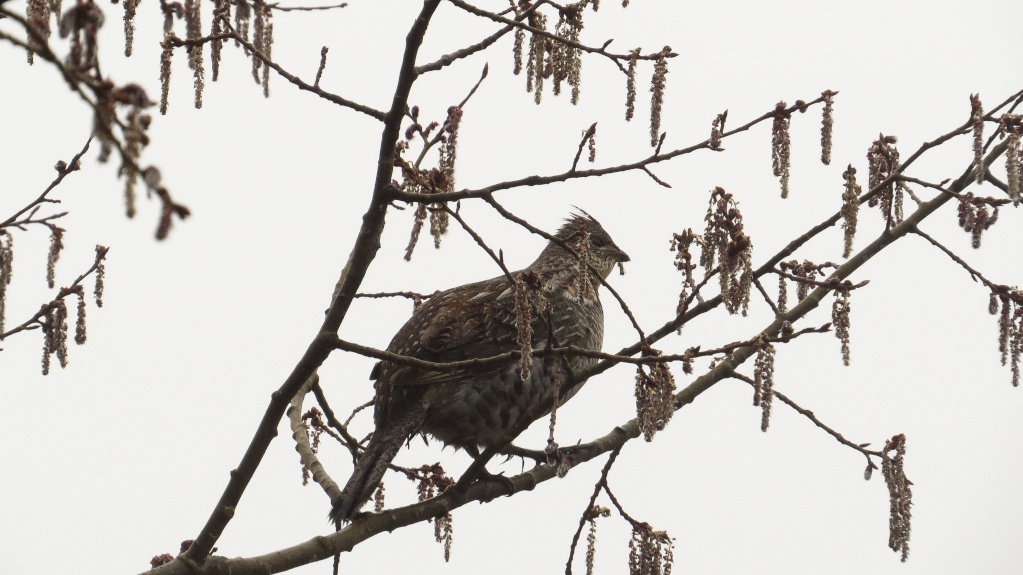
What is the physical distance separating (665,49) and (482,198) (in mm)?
949

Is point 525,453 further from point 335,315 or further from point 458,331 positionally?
point 335,315

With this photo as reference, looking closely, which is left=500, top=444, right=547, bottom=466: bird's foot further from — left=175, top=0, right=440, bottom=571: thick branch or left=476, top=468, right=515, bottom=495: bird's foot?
left=175, top=0, right=440, bottom=571: thick branch

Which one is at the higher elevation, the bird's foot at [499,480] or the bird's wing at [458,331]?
the bird's wing at [458,331]

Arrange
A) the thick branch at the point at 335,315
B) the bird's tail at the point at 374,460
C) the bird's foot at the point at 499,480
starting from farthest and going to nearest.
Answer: the bird's foot at the point at 499,480, the bird's tail at the point at 374,460, the thick branch at the point at 335,315

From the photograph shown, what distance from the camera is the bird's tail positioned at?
5.12 metres

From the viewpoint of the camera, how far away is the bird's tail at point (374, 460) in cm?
512

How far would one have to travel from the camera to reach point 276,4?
413cm

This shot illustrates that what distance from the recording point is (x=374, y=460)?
560 cm

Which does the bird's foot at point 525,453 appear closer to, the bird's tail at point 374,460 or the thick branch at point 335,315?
the bird's tail at point 374,460

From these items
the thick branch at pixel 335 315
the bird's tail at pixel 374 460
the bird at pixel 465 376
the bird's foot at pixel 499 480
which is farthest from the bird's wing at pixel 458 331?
the thick branch at pixel 335 315

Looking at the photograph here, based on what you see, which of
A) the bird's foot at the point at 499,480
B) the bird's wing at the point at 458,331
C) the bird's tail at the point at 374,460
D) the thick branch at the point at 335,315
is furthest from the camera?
the bird's wing at the point at 458,331

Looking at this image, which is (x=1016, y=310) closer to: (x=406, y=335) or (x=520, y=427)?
(x=520, y=427)

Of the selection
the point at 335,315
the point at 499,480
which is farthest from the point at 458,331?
the point at 335,315

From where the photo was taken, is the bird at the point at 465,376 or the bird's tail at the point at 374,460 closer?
the bird's tail at the point at 374,460
